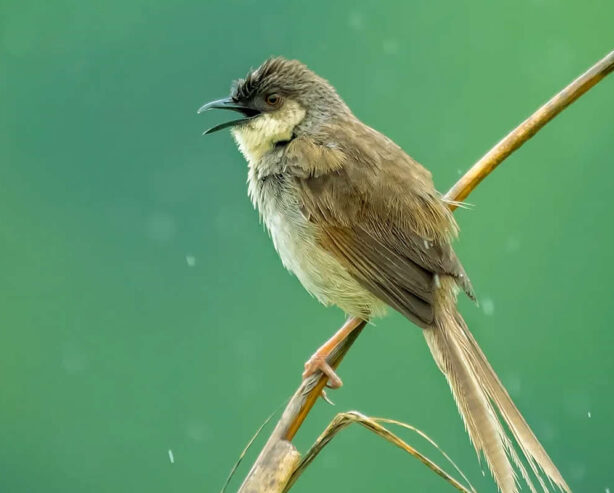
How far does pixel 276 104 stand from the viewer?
11.6 ft

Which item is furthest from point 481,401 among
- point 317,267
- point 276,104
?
point 276,104

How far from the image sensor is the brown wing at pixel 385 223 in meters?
3.11

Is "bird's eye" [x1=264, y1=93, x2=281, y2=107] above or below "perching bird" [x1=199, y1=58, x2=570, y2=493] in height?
above

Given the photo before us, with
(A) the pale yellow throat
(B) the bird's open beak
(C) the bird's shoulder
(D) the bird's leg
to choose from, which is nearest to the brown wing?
(C) the bird's shoulder

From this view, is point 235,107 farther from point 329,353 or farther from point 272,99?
point 329,353

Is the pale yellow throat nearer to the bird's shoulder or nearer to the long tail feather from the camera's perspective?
the bird's shoulder

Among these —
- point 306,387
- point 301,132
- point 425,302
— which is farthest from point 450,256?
point 306,387

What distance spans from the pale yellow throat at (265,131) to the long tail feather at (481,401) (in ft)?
2.87

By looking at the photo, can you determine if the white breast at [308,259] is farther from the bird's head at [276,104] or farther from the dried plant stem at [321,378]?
the dried plant stem at [321,378]

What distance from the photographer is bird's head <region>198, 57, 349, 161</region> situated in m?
3.45

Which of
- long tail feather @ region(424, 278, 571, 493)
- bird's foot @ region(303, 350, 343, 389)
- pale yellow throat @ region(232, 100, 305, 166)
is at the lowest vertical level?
long tail feather @ region(424, 278, 571, 493)

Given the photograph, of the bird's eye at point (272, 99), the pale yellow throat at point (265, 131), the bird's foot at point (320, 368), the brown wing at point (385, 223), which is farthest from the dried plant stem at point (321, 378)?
the bird's eye at point (272, 99)

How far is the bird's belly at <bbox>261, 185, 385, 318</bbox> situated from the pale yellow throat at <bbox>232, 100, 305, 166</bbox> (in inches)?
10.9

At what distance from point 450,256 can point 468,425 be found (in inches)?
32.0
